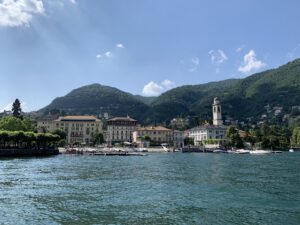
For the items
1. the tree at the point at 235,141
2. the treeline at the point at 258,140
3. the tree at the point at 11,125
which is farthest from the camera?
the treeline at the point at 258,140

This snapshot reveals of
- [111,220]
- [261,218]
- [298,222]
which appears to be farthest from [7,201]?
[298,222]

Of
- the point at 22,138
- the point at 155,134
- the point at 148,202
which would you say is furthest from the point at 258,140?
the point at 148,202

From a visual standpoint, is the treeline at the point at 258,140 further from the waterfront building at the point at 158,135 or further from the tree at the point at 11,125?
the tree at the point at 11,125

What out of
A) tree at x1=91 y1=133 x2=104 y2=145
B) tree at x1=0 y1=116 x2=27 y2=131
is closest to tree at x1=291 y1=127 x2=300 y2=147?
tree at x1=91 y1=133 x2=104 y2=145

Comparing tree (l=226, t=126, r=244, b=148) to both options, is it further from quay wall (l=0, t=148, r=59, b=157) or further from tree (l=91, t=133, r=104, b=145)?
quay wall (l=0, t=148, r=59, b=157)

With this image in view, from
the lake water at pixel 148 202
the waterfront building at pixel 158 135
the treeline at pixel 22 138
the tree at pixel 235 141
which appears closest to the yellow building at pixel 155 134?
the waterfront building at pixel 158 135

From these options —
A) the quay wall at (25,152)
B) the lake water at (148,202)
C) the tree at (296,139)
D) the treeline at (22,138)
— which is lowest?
the lake water at (148,202)

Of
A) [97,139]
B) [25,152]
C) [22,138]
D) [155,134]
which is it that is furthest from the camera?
[155,134]

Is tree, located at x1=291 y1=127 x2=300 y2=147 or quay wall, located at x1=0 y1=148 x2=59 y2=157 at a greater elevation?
tree, located at x1=291 y1=127 x2=300 y2=147

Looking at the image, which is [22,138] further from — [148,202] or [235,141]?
[235,141]

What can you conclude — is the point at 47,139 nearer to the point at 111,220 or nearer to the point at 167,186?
the point at 167,186

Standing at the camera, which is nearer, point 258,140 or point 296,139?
point 258,140

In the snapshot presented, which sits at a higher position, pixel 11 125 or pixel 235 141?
pixel 11 125

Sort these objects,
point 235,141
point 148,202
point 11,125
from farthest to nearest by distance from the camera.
→ 1. point 235,141
2. point 11,125
3. point 148,202
